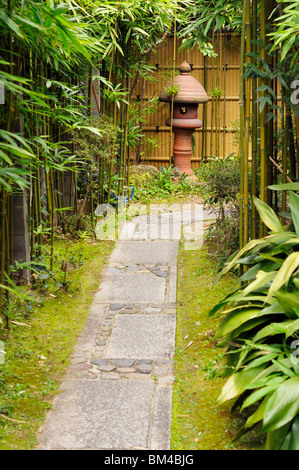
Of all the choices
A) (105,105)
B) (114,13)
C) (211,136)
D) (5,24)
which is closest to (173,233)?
(105,105)

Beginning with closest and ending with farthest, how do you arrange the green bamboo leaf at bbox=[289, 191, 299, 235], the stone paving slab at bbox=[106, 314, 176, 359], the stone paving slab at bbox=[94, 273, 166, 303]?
1. the green bamboo leaf at bbox=[289, 191, 299, 235]
2. the stone paving slab at bbox=[106, 314, 176, 359]
3. the stone paving slab at bbox=[94, 273, 166, 303]

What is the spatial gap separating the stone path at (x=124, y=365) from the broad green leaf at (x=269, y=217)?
971mm

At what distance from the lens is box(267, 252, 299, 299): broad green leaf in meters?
2.82

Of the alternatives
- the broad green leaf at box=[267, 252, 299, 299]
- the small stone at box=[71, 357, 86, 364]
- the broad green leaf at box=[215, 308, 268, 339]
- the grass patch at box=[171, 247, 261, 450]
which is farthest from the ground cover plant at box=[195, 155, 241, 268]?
the broad green leaf at box=[267, 252, 299, 299]

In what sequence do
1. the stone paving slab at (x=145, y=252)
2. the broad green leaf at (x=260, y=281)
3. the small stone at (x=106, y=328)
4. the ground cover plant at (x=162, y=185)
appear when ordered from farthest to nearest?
the ground cover plant at (x=162, y=185), the stone paving slab at (x=145, y=252), the small stone at (x=106, y=328), the broad green leaf at (x=260, y=281)

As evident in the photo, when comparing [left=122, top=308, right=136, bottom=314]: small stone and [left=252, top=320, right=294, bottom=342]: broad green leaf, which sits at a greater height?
[left=252, top=320, right=294, bottom=342]: broad green leaf

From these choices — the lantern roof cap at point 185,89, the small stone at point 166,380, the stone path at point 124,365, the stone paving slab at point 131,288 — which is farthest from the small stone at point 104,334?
the lantern roof cap at point 185,89

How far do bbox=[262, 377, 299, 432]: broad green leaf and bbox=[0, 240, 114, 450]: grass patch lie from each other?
1.06 metres

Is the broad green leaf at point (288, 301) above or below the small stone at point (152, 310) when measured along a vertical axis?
above

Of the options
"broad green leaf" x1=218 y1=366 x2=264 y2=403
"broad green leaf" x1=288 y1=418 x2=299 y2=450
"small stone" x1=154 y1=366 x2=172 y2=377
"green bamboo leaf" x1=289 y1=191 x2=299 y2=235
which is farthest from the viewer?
"small stone" x1=154 y1=366 x2=172 y2=377

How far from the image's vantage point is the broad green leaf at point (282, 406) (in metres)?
2.38

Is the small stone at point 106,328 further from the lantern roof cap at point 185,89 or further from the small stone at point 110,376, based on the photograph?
the lantern roof cap at point 185,89

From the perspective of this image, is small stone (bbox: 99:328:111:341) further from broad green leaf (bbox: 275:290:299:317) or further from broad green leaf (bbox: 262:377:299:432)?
broad green leaf (bbox: 262:377:299:432)
